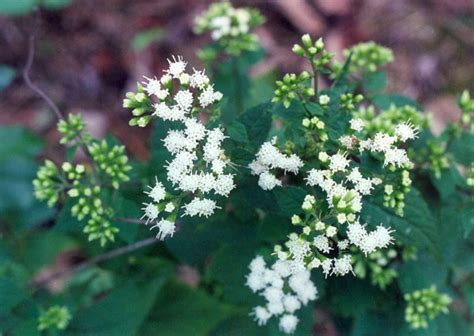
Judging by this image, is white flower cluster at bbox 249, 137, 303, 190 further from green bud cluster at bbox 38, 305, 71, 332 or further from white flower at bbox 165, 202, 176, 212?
green bud cluster at bbox 38, 305, 71, 332

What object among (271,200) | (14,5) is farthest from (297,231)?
(14,5)

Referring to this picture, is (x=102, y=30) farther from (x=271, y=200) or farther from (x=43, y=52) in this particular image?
(x=271, y=200)

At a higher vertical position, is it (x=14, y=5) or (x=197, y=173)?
(x=14, y=5)

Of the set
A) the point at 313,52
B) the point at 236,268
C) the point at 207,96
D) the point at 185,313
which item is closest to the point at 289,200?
the point at 207,96

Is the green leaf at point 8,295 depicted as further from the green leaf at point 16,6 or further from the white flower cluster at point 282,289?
the green leaf at point 16,6

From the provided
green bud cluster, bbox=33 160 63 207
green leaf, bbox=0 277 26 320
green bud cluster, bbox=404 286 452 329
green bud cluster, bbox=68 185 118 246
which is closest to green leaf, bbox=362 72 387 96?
green bud cluster, bbox=404 286 452 329

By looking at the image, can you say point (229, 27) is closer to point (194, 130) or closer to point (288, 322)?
point (194, 130)
